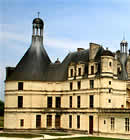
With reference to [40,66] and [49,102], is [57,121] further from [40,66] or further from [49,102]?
[40,66]

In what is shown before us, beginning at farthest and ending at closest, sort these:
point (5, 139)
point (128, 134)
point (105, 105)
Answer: point (105, 105) → point (128, 134) → point (5, 139)

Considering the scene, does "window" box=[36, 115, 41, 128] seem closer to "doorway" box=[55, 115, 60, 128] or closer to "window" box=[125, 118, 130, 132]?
"doorway" box=[55, 115, 60, 128]

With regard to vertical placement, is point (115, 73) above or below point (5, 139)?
above

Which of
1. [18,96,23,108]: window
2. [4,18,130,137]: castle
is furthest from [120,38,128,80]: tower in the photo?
[18,96,23,108]: window

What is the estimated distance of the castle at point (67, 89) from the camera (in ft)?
146

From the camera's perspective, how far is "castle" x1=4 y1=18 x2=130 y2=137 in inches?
1750

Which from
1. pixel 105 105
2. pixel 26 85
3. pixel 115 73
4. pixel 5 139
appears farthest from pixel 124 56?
pixel 5 139

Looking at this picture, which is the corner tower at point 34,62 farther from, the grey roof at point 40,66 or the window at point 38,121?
the window at point 38,121

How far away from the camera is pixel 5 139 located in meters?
36.6

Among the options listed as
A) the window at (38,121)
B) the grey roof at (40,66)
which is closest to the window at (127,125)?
the grey roof at (40,66)

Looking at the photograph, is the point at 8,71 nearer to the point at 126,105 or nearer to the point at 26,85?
the point at 26,85

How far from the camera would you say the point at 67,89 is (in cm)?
4972

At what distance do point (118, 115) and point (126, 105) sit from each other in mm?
9274

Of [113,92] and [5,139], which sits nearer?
[5,139]
